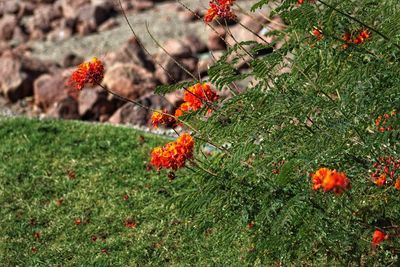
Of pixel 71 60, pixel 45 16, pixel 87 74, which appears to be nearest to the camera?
pixel 87 74

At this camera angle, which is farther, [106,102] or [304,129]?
[106,102]

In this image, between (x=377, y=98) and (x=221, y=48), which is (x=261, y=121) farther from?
(x=221, y=48)

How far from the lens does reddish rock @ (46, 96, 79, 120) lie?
12.3 metres

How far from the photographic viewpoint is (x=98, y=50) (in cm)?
1680

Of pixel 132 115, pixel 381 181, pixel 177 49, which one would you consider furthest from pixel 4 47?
pixel 381 181

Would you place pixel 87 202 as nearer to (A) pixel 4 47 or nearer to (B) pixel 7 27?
(A) pixel 4 47

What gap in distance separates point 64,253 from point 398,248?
10.0ft

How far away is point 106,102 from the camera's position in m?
12.1

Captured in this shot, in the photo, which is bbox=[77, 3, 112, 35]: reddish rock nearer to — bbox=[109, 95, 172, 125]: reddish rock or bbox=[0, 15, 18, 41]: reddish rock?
bbox=[0, 15, 18, 41]: reddish rock

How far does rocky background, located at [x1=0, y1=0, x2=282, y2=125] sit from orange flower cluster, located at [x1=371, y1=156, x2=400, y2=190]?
3489mm

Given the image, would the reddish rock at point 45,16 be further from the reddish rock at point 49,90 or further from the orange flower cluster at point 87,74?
the orange flower cluster at point 87,74

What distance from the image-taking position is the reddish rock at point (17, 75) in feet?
44.4

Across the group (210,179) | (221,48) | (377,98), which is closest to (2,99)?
(221,48)

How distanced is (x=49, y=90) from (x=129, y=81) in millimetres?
1260
